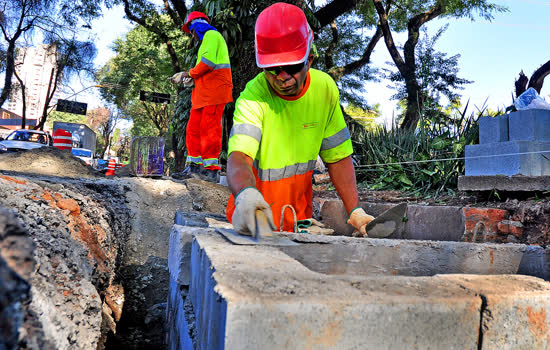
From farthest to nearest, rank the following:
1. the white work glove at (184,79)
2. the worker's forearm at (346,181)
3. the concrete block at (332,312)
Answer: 1. the white work glove at (184,79)
2. the worker's forearm at (346,181)
3. the concrete block at (332,312)

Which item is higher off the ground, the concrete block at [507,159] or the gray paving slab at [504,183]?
the concrete block at [507,159]

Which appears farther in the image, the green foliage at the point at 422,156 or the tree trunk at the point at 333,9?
the tree trunk at the point at 333,9

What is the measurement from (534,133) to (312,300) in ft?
10.2

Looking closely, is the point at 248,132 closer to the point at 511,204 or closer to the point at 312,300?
the point at 312,300

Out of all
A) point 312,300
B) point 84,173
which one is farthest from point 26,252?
point 84,173

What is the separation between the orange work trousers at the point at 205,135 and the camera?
5.76 metres

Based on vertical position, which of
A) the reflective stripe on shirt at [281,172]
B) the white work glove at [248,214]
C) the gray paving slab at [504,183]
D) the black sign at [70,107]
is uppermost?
the black sign at [70,107]

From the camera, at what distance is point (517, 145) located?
327cm

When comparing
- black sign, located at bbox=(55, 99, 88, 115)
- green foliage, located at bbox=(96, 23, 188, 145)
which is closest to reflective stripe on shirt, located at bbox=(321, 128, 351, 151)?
green foliage, located at bbox=(96, 23, 188, 145)

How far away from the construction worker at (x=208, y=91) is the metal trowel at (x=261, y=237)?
408 centimetres

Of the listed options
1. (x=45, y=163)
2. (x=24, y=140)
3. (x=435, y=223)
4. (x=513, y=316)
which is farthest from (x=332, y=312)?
(x=24, y=140)

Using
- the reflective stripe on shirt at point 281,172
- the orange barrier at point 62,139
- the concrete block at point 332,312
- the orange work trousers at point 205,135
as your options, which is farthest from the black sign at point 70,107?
the concrete block at point 332,312

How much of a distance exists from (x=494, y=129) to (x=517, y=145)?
0.96 ft

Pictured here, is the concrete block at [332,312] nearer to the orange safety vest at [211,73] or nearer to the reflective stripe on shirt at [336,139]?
the reflective stripe on shirt at [336,139]
